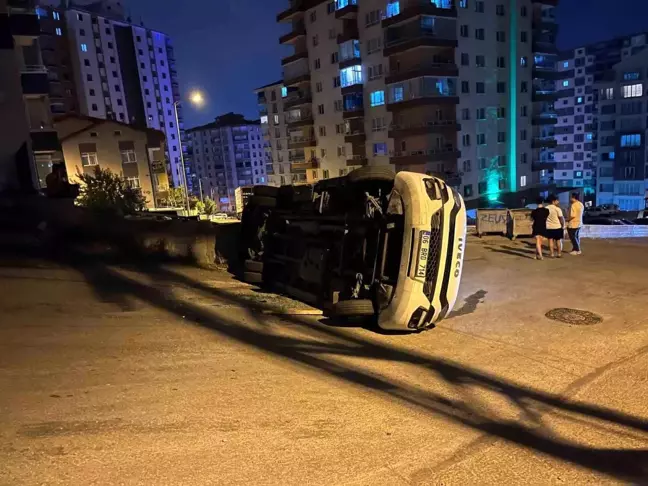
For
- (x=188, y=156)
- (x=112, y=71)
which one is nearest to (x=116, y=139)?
(x=112, y=71)

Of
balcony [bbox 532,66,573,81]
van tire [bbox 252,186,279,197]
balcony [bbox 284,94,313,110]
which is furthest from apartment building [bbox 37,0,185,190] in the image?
van tire [bbox 252,186,279,197]

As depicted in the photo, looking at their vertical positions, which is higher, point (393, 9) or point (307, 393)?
point (393, 9)

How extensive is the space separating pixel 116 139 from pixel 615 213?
184 feet

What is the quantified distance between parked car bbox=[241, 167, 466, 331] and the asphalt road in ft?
1.46

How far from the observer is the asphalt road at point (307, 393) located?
3148 mm

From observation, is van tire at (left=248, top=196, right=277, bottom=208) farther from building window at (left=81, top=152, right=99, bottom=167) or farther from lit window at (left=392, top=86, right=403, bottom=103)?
building window at (left=81, top=152, right=99, bottom=167)

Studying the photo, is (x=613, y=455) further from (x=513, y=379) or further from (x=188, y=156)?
(x=188, y=156)

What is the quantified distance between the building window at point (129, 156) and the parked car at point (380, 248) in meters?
47.6

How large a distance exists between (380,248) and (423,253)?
622 millimetres

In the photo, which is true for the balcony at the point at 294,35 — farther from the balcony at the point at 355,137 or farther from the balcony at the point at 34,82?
the balcony at the point at 34,82

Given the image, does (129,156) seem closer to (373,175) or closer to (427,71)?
(427,71)

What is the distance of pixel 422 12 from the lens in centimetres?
4062

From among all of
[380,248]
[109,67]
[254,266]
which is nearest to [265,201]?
[254,266]

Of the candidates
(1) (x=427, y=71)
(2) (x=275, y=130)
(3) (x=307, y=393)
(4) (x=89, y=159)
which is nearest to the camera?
(3) (x=307, y=393)
